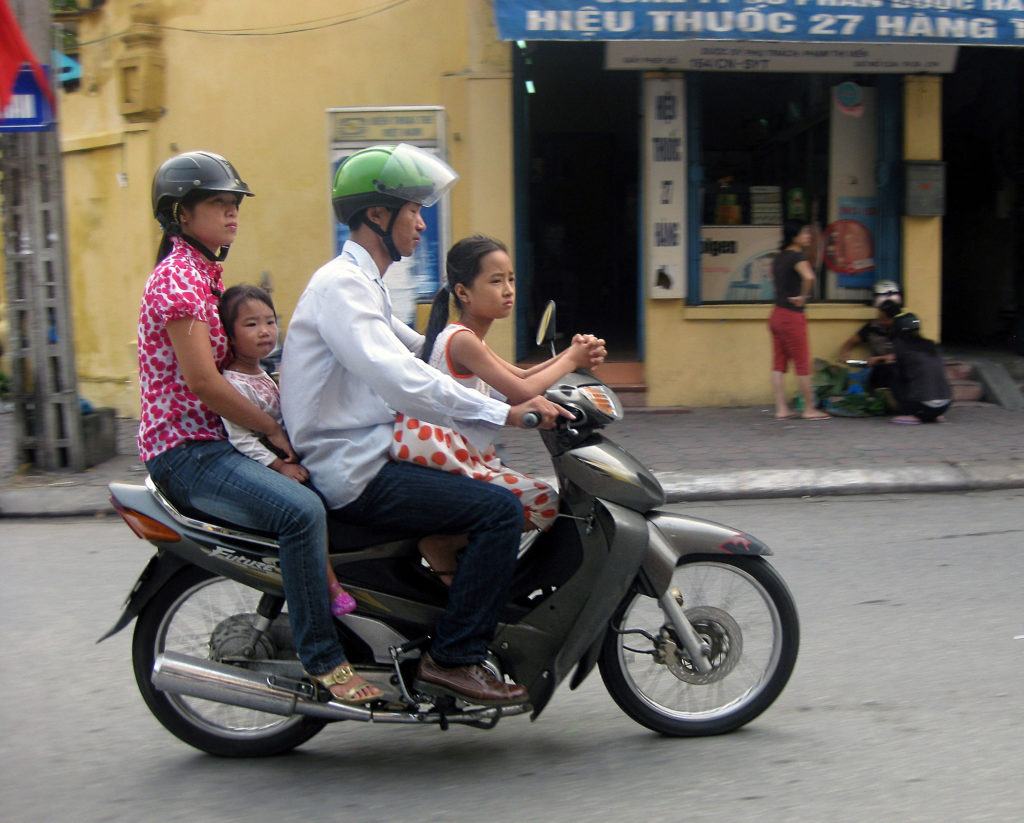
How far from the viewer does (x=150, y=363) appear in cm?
Result: 331

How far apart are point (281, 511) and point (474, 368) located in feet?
2.24

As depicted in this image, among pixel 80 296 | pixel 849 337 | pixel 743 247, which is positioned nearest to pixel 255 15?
pixel 80 296

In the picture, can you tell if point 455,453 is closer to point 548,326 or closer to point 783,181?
point 548,326

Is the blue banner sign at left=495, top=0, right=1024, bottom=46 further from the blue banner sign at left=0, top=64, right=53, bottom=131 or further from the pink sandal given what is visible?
the pink sandal

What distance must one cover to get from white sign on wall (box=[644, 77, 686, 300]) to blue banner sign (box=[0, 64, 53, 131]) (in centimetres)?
545

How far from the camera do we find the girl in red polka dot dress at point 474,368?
3.29 m

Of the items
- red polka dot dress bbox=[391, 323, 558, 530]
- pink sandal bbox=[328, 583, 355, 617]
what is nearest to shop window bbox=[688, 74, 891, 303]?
red polka dot dress bbox=[391, 323, 558, 530]

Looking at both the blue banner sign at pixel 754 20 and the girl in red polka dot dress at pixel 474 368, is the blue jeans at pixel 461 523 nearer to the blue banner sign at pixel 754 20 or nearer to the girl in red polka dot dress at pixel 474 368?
the girl in red polka dot dress at pixel 474 368

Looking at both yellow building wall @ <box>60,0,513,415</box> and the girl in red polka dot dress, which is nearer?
the girl in red polka dot dress

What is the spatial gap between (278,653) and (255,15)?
9.06m

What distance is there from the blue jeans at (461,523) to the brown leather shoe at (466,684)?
3 cm

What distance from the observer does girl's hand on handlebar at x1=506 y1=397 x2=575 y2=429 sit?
3.15 metres

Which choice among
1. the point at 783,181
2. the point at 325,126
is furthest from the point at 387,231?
the point at 783,181

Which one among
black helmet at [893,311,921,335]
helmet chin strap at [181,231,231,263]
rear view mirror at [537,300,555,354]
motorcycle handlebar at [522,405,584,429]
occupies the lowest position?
black helmet at [893,311,921,335]
